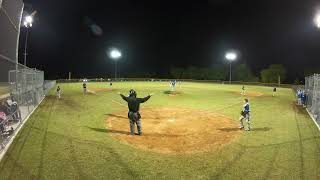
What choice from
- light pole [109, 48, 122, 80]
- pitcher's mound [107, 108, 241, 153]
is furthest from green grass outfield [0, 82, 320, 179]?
light pole [109, 48, 122, 80]

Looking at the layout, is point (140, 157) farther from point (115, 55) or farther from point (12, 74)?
point (115, 55)

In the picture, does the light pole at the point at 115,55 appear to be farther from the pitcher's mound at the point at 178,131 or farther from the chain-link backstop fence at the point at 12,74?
the chain-link backstop fence at the point at 12,74

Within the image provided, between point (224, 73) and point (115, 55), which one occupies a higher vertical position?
point (115, 55)

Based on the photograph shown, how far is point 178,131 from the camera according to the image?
59.7 ft

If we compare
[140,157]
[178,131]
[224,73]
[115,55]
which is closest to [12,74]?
[178,131]

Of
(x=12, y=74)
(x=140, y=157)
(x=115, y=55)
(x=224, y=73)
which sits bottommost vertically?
(x=140, y=157)

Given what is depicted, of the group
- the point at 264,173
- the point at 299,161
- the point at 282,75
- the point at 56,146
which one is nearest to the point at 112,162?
the point at 56,146

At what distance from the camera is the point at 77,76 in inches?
3376

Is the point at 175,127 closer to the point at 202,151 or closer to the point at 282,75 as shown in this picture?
the point at 202,151

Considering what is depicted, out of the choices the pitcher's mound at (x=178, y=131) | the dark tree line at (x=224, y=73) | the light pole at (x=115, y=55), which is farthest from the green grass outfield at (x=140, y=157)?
the dark tree line at (x=224, y=73)

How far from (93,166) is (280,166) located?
6974 mm

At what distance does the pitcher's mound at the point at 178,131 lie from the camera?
1500cm

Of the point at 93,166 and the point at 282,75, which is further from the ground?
the point at 282,75

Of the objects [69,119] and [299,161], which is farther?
[69,119]
